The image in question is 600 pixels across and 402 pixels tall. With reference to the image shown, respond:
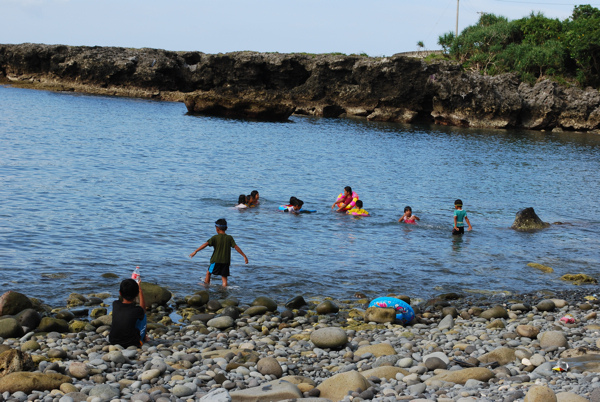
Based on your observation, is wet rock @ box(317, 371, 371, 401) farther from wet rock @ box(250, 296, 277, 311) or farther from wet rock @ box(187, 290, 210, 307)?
wet rock @ box(187, 290, 210, 307)

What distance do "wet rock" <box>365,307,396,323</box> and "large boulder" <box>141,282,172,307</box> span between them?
4001mm

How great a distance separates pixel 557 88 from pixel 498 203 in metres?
54.2

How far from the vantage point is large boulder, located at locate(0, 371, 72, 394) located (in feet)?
22.1

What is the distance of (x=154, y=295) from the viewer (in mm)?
11273

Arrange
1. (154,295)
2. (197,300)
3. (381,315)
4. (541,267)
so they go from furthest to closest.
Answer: (541,267) → (197,300) → (154,295) → (381,315)

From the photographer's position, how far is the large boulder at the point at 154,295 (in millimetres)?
11234

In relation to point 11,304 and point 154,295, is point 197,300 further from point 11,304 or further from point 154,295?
point 11,304

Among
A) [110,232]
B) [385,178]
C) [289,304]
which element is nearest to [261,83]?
[385,178]

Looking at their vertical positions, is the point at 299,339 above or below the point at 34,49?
below

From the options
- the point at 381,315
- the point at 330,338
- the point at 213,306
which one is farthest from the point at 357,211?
the point at 330,338

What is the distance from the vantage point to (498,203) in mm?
27656

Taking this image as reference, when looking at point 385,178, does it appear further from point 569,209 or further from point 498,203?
point 569,209

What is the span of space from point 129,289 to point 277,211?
14.1 m

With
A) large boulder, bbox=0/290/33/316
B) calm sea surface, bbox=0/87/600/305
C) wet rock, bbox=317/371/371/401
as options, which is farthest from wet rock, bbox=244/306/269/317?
large boulder, bbox=0/290/33/316
